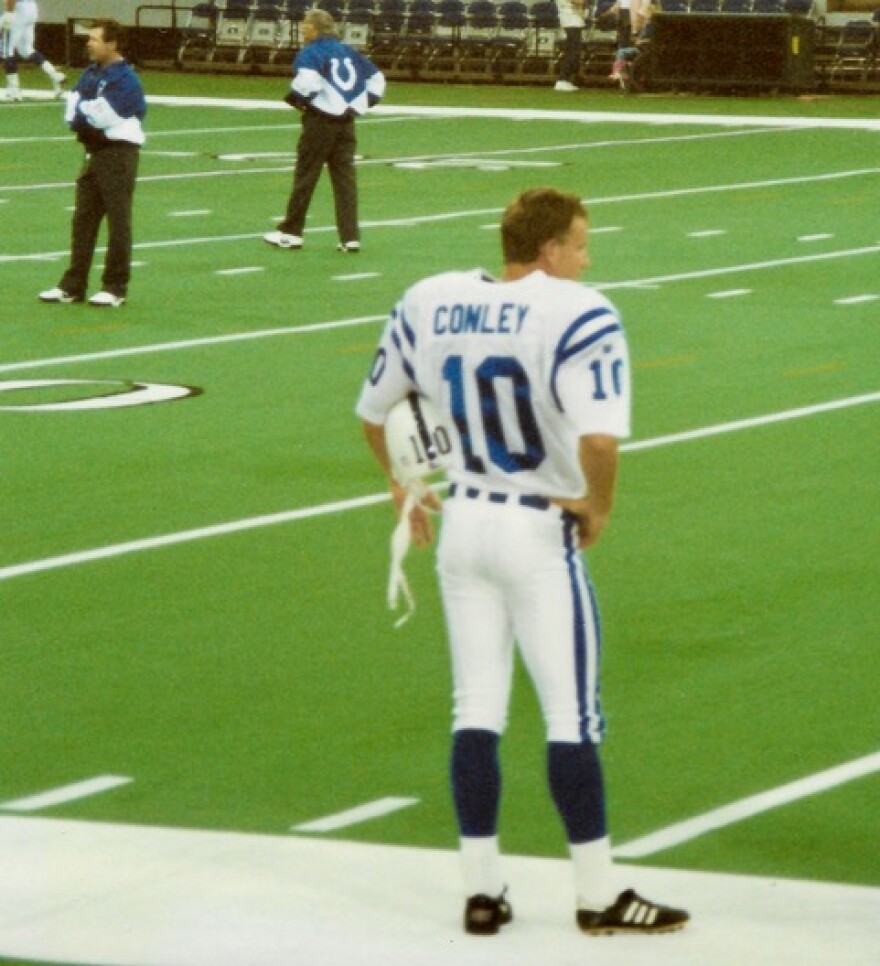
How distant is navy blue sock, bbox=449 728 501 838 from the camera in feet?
21.6

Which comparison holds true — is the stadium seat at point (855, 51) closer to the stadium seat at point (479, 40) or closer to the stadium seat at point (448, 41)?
the stadium seat at point (479, 40)

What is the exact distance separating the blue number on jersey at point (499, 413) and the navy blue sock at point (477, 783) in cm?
67

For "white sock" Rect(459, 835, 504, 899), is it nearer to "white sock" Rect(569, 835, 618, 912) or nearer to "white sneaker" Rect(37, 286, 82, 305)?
"white sock" Rect(569, 835, 618, 912)

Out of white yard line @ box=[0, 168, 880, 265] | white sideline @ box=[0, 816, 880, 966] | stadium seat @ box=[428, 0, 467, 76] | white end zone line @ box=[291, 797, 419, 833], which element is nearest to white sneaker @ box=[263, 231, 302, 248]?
white yard line @ box=[0, 168, 880, 265]

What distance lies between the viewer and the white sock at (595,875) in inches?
257

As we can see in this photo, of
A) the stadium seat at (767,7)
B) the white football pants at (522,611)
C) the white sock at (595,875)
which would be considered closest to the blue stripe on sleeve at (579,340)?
the white football pants at (522,611)

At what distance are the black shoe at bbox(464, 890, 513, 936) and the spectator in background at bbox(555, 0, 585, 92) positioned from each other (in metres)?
38.9

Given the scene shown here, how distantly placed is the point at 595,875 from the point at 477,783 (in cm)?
37

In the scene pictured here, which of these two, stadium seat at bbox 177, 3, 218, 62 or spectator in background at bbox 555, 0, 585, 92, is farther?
stadium seat at bbox 177, 3, 218, 62

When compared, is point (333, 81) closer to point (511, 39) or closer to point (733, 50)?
point (733, 50)

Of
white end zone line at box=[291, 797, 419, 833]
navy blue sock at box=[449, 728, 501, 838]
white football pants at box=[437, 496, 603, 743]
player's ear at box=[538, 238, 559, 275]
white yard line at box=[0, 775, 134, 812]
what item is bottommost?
white yard line at box=[0, 775, 134, 812]

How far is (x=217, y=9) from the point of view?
52062mm

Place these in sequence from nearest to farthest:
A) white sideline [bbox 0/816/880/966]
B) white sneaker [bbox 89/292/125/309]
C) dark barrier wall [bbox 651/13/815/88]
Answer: white sideline [bbox 0/816/880/966], white sneaker [bbox 89/292/125/309], dark barrier wall [bbox 651/13/815/88]

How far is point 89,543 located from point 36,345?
647cm
